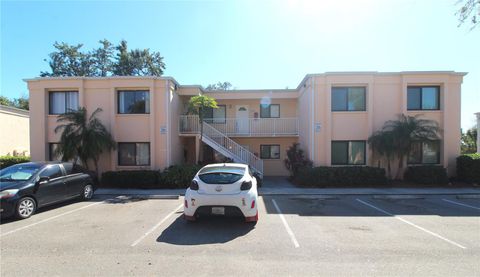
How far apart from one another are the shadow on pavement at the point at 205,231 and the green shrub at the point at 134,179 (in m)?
5.52

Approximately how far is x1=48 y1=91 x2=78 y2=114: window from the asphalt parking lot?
7.47 m

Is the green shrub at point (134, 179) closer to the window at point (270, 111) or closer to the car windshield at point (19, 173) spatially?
the car windshield at point (19, 173)

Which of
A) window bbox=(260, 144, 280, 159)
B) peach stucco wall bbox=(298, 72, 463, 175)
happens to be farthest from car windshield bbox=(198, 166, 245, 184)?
window bbox=(260, 144, 280, 159)

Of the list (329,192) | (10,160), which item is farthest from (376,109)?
(10,160)

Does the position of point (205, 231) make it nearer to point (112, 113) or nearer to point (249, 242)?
point (249, 242)

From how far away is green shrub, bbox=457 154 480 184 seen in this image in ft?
39.1

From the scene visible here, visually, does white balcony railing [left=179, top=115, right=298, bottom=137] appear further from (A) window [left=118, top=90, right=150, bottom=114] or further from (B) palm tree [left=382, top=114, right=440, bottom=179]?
(B) palm tree [left=382, top=114, right=440, bottom=179]

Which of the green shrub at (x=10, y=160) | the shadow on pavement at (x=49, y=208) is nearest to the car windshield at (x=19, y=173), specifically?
the shadow on pavement at (x=49, y=208)

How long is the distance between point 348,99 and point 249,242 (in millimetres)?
10561

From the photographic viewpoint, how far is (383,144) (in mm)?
11938

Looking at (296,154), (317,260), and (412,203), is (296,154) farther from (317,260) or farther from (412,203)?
(317,260)

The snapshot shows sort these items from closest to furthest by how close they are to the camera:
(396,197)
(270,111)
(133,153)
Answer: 1. (396,197)
2. (133,153)
3. (270,111)

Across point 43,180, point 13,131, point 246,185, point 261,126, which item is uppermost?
point 261,126

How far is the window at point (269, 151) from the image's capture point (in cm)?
1722
